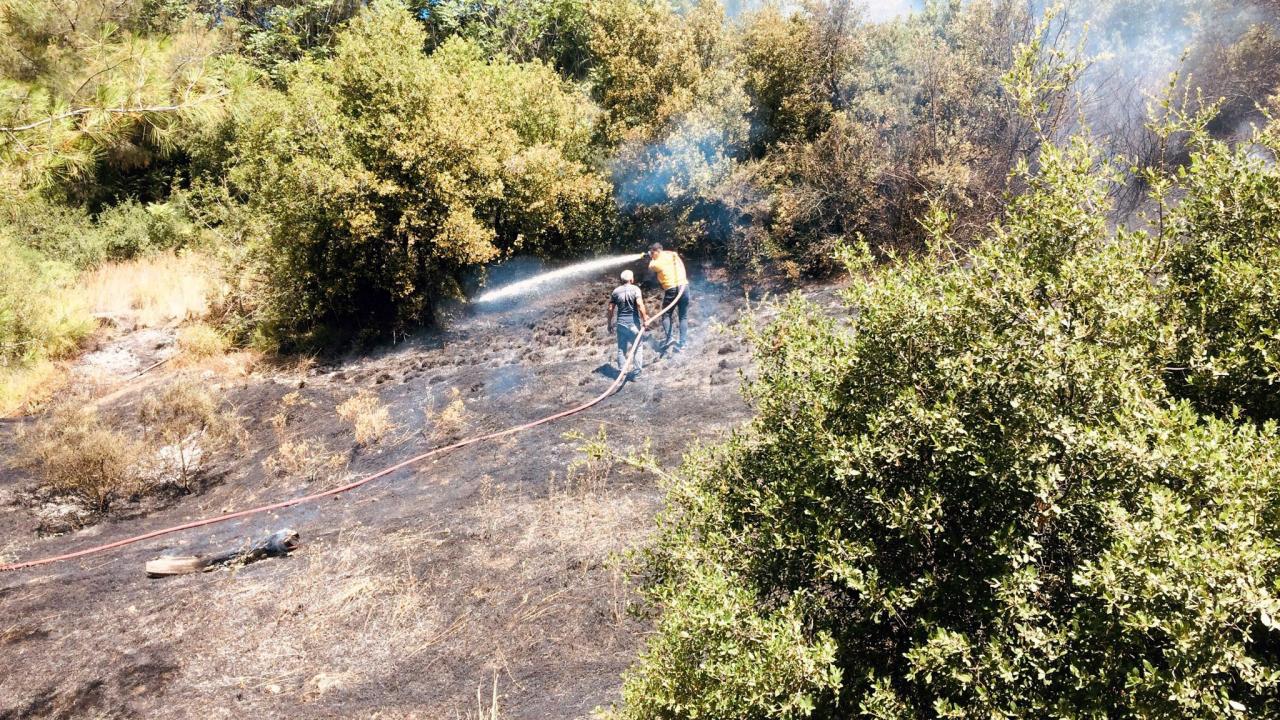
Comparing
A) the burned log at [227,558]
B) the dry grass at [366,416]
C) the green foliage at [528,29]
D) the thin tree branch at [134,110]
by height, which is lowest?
the dry grass at [366,416]

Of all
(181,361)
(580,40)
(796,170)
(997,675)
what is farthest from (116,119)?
A: (580,40)

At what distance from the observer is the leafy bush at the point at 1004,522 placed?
2.28 metres

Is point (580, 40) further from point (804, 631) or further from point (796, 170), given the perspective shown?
point (804, 631)

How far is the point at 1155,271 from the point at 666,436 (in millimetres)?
6021

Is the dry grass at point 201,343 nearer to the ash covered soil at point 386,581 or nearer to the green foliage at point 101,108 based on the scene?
the ash covered soil at point 386,581

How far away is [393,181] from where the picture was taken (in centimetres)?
1405

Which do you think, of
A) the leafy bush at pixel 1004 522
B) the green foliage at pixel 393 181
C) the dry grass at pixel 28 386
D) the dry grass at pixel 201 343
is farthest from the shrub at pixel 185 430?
the leafy bush at pixel 1004 522

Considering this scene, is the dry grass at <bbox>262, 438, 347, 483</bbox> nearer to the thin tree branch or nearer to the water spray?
the thin tree branch

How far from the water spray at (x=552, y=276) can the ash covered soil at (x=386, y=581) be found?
538cm

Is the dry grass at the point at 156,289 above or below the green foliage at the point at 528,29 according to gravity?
below

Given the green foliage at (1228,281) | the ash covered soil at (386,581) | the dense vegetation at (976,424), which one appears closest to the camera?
the dense vegetation at (976,424)

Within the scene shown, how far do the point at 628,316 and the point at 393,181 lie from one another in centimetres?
598

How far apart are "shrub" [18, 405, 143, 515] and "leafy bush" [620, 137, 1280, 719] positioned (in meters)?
9.24

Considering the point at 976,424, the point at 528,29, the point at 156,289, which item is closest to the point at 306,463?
the point at 976,424
